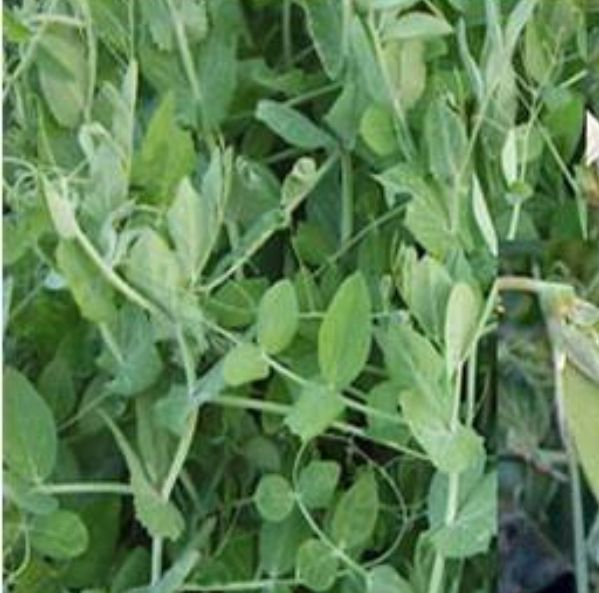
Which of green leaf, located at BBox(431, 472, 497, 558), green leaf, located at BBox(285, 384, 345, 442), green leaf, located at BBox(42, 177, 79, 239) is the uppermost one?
green leaf, located at BBox(42, 177, 79, 239)

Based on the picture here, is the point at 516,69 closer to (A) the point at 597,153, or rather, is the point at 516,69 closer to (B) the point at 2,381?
(A) the point at 597,153

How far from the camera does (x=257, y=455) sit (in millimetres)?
452

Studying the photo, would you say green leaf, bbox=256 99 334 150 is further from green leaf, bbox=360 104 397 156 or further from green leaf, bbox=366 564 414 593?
green leaf, bbox=366 564 414 593

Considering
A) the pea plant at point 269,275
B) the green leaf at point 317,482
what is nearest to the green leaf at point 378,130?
the pea plant at point 269,275

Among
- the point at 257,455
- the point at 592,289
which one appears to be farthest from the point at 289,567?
the point at 592,289

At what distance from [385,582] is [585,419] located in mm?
88

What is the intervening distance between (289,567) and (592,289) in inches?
5.5

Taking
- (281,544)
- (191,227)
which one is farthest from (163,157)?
(281,544)

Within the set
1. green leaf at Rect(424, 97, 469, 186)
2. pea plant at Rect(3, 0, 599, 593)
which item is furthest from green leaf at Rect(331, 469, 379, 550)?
green leaf at Rect(424, 97, 469, 186)

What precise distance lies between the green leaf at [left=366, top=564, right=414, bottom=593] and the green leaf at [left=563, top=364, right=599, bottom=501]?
0.07 meters

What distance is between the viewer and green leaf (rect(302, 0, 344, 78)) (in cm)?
45

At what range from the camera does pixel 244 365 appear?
16.4 inches

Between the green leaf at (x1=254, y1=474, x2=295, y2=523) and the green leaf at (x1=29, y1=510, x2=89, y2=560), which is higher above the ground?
the green leaf at (x1=29, y1=510, x2=89, y2=560)

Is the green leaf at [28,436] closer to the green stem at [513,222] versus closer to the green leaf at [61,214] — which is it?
the green leaf at [61,214]
